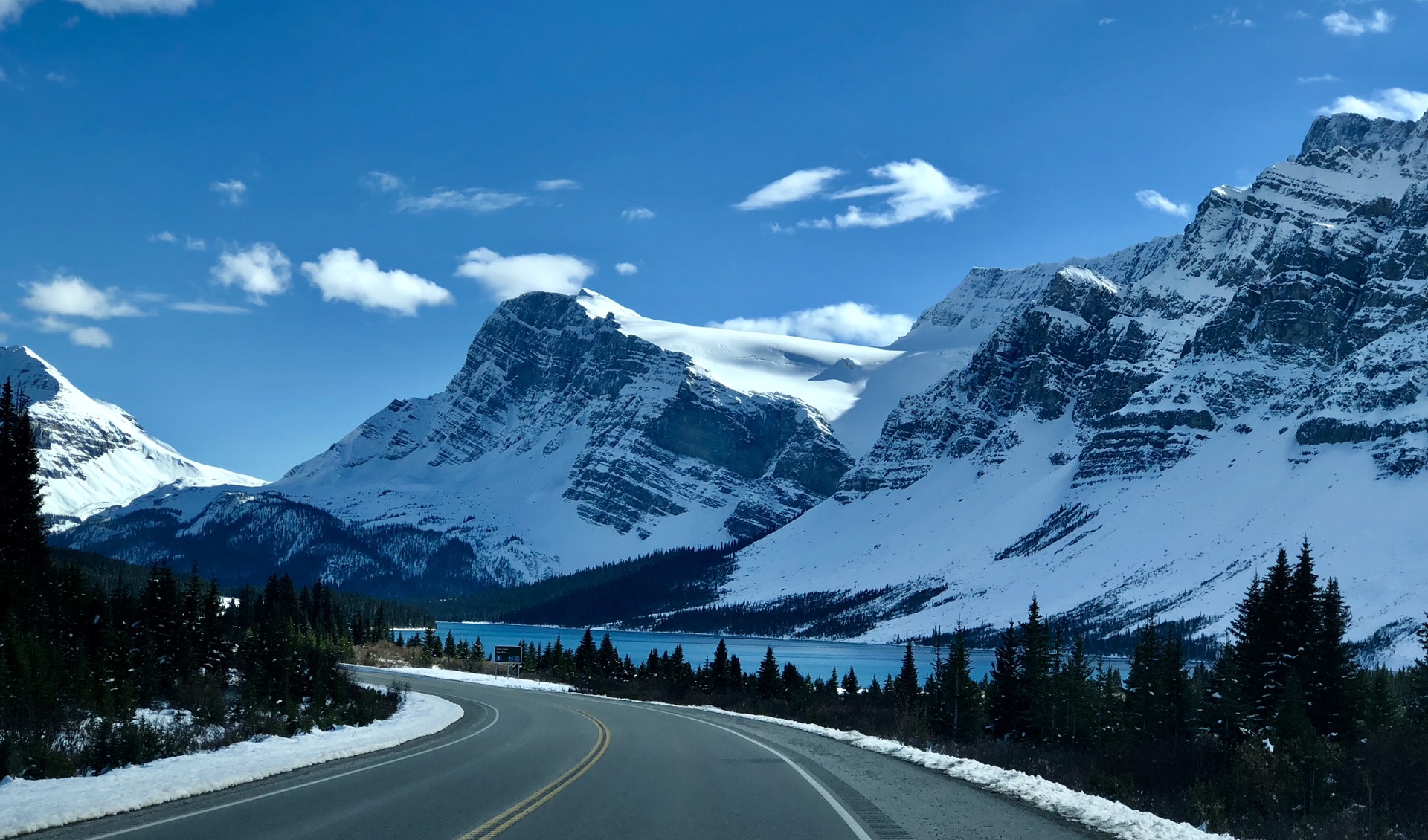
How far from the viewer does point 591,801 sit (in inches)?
648

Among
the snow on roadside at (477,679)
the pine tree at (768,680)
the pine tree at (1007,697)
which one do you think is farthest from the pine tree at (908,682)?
the snow on roadside at (477,679)

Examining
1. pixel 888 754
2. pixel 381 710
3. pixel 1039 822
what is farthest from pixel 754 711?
pixel 1039 822

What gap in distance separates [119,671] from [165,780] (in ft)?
74.0

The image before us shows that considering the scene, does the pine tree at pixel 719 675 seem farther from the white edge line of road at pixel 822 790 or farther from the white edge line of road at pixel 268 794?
the white edge line of road at pixel 268 794

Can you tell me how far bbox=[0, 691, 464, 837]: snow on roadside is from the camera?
14.3 metres

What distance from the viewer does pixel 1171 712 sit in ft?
215

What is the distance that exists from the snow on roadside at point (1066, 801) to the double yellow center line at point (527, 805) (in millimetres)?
7517

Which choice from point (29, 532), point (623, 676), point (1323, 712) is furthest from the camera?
point (623, 676)

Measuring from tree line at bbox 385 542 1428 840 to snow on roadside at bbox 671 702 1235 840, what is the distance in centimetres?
219

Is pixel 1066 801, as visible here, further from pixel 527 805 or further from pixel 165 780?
pixel 165 780

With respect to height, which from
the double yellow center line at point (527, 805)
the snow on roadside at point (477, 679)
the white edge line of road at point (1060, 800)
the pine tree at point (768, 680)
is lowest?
the pine tree at point (768, 680)

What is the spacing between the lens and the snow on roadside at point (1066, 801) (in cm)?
1528

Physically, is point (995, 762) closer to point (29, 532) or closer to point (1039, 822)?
point (1039, 822)

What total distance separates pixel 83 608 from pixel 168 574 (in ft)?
17.4
